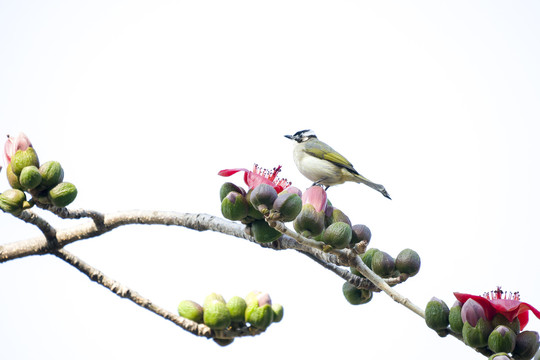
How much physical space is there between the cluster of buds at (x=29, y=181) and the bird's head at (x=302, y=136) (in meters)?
6.67

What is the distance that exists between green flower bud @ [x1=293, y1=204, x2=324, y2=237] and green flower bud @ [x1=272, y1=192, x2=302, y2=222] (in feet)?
0.46

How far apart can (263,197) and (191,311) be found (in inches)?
21.7

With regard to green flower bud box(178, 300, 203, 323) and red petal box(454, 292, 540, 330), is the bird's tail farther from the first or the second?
green flower bud box(178, 300, 203, 323)

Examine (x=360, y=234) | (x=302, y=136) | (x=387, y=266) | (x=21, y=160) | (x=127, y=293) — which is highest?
(x=302, y=136)

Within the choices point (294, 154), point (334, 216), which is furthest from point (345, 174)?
point (334, 216)

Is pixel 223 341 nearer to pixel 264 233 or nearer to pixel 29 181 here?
pixel 264 233

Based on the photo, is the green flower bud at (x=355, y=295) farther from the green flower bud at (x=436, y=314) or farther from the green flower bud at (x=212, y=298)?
the green flower bud at (x=212, y=298)

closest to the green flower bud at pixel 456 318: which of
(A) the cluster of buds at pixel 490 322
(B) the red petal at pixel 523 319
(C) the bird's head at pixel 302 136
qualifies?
(A) the cluster of buds at pixel 490 322

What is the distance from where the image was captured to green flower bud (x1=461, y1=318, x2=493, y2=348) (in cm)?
280

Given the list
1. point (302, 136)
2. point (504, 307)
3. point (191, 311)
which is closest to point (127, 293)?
point (191, 311)

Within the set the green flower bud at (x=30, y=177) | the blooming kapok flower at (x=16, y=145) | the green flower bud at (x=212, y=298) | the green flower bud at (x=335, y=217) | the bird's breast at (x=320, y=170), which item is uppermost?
the bird's breast at (x=320, y=170)

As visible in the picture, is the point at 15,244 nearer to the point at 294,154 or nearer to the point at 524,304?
the point at 524,304

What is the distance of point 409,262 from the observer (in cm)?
326

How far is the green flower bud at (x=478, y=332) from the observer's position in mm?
2797
